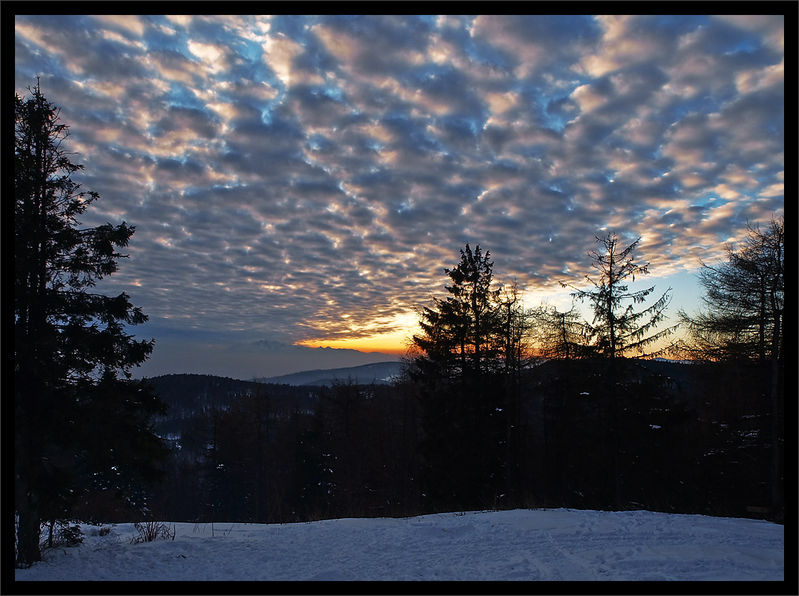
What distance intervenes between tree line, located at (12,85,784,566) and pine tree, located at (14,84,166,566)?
34 millimetres

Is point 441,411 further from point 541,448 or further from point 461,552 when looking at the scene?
point 461,552

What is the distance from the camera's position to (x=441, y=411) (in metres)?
23.4

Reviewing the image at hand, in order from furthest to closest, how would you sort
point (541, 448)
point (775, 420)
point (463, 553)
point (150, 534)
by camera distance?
point (541, 448), point (775, 420), point (150, 534), point (463, 553)

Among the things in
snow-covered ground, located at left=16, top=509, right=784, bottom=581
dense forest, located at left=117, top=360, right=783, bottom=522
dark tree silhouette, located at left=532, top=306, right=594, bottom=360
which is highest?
dark tree silhouette, located at left=532, top=306, right=594, bottom=360

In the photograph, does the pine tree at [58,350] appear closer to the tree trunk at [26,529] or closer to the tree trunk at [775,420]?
the tree trunk at [26,529]

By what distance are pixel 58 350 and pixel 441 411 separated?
17828mm

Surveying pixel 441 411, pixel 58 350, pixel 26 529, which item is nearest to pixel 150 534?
pixel 26 529

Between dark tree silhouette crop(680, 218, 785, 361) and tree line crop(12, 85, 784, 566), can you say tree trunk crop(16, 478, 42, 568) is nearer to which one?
tree line crop(12, 85, 784, 566)

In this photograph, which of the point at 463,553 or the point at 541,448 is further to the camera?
the point at 541,448

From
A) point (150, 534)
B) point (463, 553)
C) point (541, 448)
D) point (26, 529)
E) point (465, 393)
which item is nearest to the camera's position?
point (26, 529)

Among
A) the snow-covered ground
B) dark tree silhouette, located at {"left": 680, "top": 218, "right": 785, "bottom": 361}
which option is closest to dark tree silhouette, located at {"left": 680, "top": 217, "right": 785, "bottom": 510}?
dark tree silhouette, located at {"left": 680, "top": 218, "right": 785, "bottom": 361}

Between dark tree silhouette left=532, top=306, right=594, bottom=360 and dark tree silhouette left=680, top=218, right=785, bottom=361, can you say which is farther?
dark tree silhouette left=532, top=306, right=594, bottom=360

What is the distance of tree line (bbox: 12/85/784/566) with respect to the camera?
344 inches

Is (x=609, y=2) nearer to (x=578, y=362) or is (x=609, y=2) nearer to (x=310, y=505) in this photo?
(x=578, y=362)
